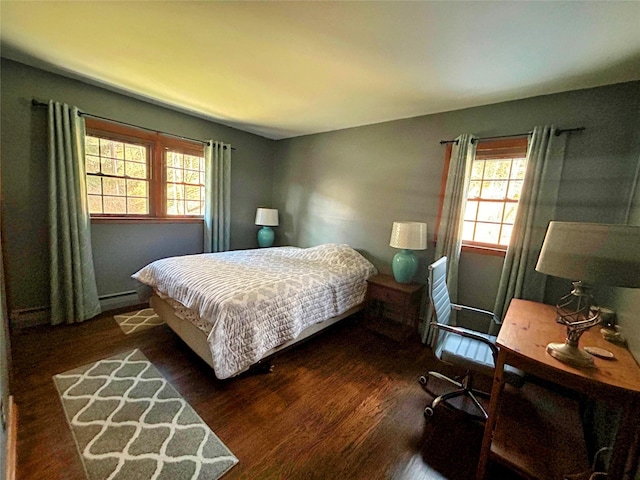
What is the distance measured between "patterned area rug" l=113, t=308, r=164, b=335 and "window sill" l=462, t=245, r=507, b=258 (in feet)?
11.3

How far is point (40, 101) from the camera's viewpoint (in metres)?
2.44

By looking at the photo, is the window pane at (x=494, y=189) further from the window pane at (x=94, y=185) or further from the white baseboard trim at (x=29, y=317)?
the white baseboard trim at (x=29, y=317)

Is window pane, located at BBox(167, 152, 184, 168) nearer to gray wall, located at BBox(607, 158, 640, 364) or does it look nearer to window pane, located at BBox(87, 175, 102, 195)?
window pane, located at BBox(87, 175, 102, 195)

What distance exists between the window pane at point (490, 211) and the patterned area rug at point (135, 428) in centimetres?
290

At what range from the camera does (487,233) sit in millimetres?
2602

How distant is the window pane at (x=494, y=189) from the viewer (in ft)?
8.25

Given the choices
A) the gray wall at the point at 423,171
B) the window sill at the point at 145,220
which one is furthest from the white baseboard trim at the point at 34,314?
the gray wall at the point at 423,171

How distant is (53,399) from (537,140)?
4198 mm

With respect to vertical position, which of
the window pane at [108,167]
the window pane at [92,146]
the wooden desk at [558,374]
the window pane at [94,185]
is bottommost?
the wooden desk at [558,374]

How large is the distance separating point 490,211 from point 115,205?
4248 millimetres

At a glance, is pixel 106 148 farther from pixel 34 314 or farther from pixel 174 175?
pixel 34 314

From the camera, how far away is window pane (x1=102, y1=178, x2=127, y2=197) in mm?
2962

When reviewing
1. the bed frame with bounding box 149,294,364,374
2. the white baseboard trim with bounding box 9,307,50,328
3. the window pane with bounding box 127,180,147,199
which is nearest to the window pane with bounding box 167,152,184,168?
the window pane with bounding box 127,180,147,199

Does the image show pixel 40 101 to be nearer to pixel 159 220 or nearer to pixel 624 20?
pixel 159 220
